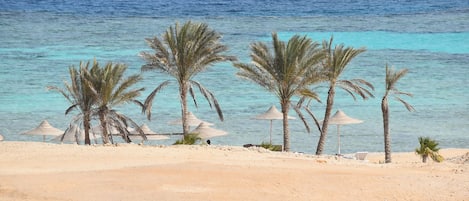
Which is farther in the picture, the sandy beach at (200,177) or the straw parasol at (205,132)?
the straw parasol at (205,132)

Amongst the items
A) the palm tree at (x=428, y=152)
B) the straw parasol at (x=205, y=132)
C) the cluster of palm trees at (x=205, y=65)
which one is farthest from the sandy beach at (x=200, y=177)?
the straw parasol at (x=205, y=132)

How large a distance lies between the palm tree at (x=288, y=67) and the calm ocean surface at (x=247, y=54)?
9022 millimetres

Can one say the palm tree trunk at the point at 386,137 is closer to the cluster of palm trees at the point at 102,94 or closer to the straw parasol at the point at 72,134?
the cluster of palm trees at the point at 102,94

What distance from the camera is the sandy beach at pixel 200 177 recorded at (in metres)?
22.3

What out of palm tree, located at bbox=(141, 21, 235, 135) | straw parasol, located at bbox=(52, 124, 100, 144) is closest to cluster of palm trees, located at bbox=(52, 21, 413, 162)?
palm tree, located at bbox=(141, 21, 235, 135)

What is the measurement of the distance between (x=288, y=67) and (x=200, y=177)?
11.4 meters

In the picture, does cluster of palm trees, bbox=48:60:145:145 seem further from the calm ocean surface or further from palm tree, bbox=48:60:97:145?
the calm ocean surface

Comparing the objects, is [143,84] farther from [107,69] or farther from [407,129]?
[107,69]

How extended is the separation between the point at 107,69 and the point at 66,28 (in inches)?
2386

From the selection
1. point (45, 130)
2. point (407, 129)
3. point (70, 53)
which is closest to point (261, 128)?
point (407, 129)

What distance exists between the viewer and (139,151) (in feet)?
89.7

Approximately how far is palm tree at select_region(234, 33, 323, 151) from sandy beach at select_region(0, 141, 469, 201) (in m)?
7.27

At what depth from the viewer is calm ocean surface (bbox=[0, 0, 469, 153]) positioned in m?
50.2

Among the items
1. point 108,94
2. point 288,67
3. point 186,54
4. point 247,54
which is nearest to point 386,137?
point 288,67
